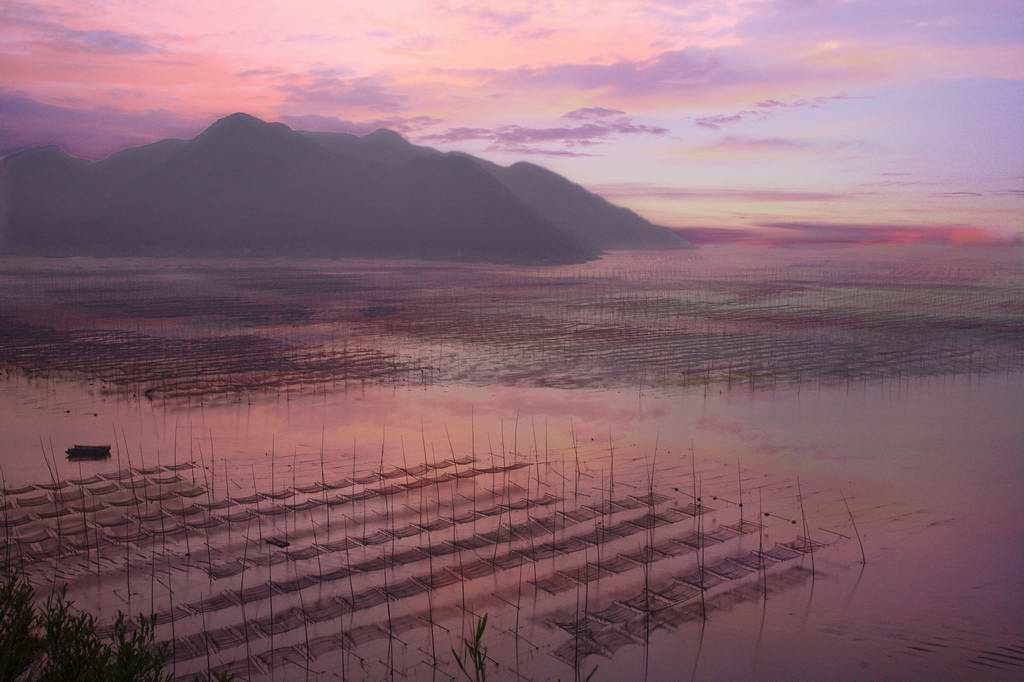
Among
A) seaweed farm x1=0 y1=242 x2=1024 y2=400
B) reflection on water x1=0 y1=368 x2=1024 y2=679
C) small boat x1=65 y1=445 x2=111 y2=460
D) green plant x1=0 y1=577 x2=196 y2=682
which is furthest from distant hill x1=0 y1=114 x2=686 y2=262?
green plant x1=0 y1=577 x2=196 y2=682

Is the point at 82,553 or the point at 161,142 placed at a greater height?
the point at 161,142

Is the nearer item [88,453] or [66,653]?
[66,653]

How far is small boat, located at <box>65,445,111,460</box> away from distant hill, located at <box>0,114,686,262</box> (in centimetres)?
8449

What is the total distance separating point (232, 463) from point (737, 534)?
7320 mm

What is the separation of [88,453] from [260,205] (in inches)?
4362

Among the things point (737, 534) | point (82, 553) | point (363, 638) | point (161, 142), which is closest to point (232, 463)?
point (82, 553)

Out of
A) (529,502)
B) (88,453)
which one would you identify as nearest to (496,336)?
(88,453)

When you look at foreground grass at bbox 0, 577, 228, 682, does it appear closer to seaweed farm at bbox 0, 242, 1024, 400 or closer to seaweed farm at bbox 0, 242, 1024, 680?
seaweed farm at bbox 0, 242, 1024, 680

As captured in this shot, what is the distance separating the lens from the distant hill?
102m

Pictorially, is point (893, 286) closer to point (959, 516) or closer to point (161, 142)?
point (959, 516)

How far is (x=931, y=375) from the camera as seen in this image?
1917 cm

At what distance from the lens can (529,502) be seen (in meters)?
9.91

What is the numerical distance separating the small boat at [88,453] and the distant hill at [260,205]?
84.5 m

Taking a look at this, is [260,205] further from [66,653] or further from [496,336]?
[66,653]
